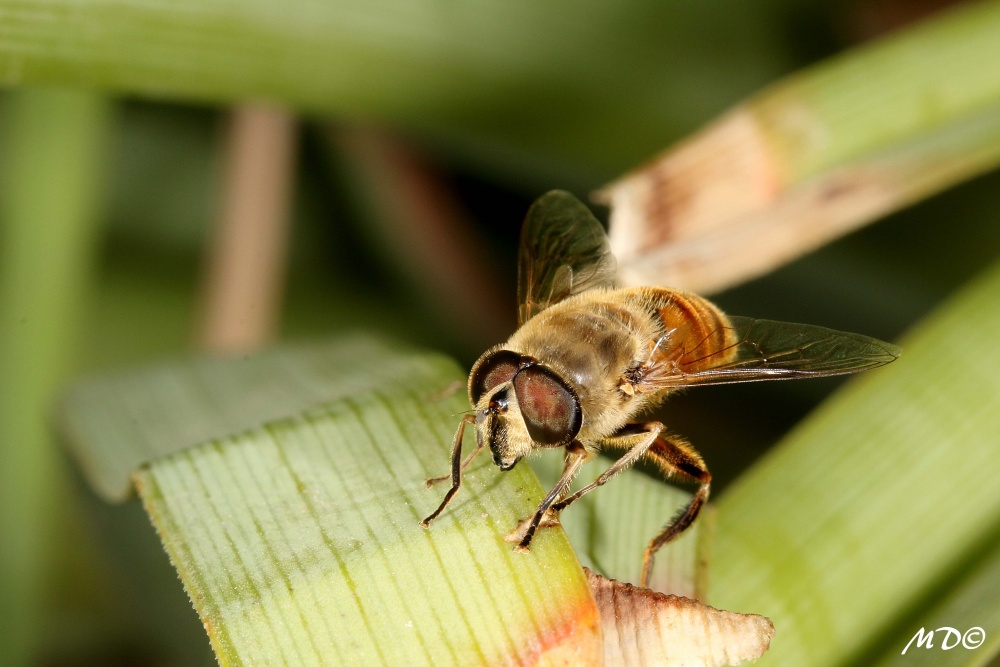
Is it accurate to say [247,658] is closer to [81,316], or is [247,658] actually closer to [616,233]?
[616,233]

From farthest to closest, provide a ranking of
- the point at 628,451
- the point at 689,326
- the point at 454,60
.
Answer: the point at 454,60
the point at 689,326
the point at 628,451

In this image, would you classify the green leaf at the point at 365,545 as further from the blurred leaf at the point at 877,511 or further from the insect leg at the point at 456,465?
the blurred leaf at the point at 877,511

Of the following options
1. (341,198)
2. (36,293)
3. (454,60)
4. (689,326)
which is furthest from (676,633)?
(341,198)

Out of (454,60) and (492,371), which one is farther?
(454,60)

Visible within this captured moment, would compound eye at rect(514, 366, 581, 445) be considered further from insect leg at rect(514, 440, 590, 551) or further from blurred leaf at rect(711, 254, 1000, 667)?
blurred leaf at rect(711, 254, 1000, 667)

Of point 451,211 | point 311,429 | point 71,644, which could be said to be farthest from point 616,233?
point 71,644

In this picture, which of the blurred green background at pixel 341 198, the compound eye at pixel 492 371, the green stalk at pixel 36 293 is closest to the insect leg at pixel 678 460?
the compound eye at pixel 492 371

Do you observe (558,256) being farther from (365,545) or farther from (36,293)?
(36,293)
